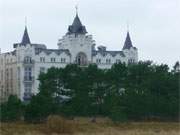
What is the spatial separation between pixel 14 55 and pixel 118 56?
15801mm

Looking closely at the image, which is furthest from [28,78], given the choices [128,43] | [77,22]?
[128,43]

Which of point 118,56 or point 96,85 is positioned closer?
point 96,85

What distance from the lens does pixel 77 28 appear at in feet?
275

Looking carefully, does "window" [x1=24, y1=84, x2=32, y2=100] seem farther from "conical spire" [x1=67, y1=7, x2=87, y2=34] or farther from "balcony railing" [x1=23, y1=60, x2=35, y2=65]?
"conical spire" [x1=67, y1=7, x2=87, y2=34]

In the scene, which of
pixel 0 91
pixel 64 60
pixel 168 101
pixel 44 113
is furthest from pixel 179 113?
pixel 0 91

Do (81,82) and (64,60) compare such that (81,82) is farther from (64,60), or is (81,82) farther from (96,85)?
(64,60)

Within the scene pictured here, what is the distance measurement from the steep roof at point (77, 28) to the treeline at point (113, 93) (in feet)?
90.7

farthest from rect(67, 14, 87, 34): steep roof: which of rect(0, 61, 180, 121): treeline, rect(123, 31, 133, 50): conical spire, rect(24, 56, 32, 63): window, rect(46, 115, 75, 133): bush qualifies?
rect(46, 115, 75, 133): bush

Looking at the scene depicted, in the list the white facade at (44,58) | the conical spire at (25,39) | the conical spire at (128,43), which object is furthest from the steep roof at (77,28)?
the conical spire at (128,43)

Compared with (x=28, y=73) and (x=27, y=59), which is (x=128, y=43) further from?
(x=28, y=73)

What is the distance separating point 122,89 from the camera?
5538 centimetres

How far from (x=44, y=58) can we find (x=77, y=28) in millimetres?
7133

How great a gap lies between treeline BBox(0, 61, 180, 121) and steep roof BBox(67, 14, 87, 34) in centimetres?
2766

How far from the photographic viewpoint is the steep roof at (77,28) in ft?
273
